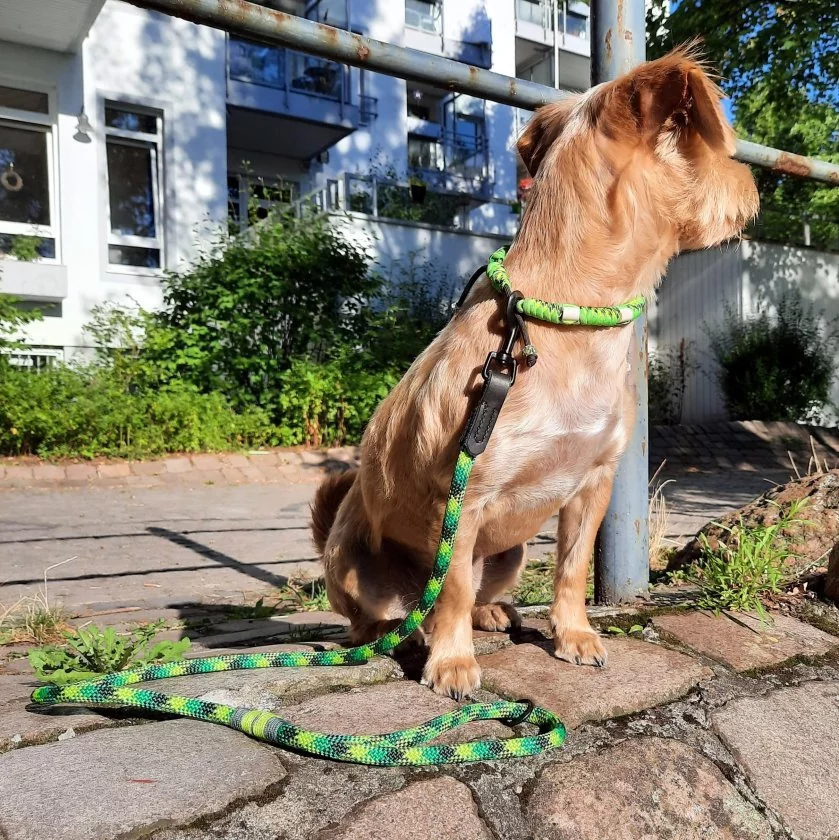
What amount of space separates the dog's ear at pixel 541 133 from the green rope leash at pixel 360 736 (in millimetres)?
988

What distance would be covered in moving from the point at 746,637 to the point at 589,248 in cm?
121

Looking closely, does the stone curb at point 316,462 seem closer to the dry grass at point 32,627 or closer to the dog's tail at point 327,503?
the dog's tail at point 327,503

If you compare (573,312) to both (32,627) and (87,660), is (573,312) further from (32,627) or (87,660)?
(32,627)

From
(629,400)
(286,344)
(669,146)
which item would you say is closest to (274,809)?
(629,400)

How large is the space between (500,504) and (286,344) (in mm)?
9746

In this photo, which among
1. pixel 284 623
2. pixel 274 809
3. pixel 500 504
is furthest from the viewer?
pixel 284 623

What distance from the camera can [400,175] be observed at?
22594 millimetres

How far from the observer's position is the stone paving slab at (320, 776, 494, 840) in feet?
4.06

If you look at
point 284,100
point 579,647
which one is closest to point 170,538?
point 579,647

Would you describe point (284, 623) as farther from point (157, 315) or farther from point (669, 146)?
point (157, 315)

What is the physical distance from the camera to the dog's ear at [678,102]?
5.86 feet

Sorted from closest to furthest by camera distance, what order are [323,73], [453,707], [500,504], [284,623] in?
1. [453,707]
2. [500,504]
3. [284,623]
4. [323,73]

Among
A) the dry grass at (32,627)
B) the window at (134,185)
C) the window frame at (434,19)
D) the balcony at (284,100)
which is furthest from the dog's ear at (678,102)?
the window frame at (434,19)

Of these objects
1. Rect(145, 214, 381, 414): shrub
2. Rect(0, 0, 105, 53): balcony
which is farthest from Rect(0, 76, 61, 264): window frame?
Rect(145, 214, 381, 414): shrub
